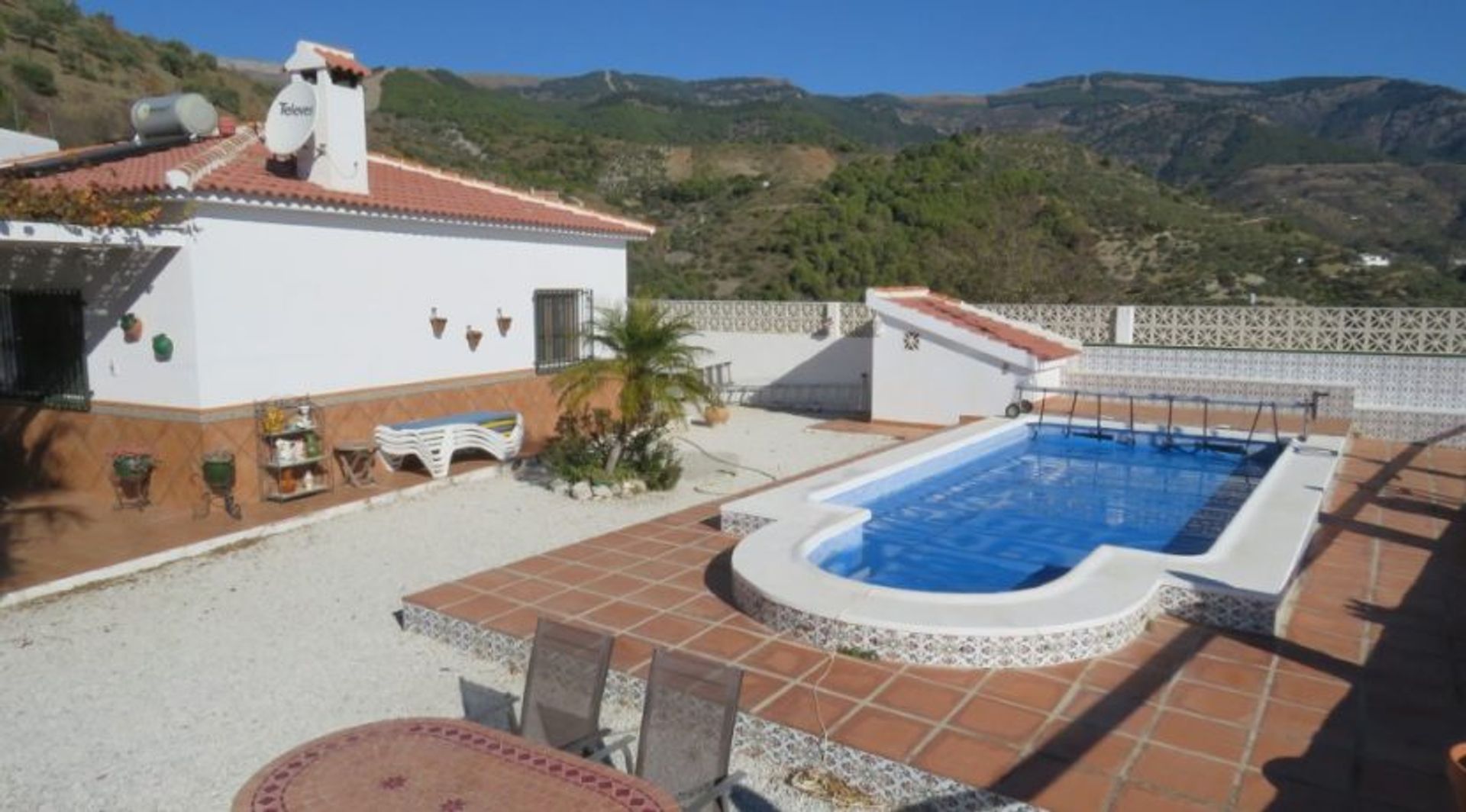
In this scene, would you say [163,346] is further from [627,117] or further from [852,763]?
[627,117]

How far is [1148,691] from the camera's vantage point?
17.4 feet

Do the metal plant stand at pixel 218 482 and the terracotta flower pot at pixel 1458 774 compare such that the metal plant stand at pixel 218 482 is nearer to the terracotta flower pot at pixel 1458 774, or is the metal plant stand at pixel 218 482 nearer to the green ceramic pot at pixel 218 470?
the green ceramic pot at pixel 218 470

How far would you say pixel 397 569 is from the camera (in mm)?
8578

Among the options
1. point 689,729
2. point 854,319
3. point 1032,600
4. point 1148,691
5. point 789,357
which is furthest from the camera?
point 789,357

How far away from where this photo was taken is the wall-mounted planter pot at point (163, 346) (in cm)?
1020


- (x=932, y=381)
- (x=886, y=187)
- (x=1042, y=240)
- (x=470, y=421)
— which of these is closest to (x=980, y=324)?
(x=932, y=381)

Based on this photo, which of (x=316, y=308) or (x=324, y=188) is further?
(x=324, y=188)

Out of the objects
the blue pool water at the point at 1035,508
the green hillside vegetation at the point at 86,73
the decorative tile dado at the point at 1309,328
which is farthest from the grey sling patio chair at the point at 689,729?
the green hillside vegetation at the point at 86,73

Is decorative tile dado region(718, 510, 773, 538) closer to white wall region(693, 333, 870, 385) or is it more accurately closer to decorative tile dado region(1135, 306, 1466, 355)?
white wall region(693, 333, 870, 385)

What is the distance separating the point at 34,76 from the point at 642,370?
105ft

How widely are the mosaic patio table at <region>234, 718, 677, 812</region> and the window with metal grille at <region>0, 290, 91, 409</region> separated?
384 inches

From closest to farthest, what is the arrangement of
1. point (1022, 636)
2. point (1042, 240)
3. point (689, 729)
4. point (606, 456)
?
point (689, 729), point (1022, 636), point (606, 456), point (1042, 240)

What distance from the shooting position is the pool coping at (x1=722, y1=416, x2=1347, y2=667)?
18.6ft

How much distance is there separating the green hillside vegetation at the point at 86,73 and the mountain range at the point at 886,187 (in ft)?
0.35
